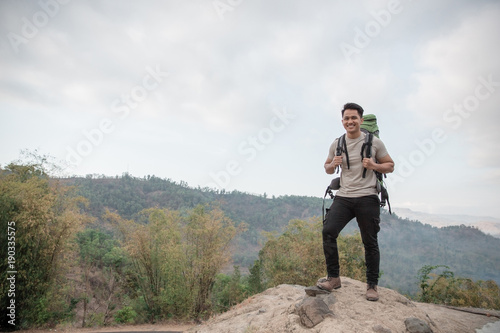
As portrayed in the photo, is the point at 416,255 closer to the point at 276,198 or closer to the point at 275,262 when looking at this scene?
the point at 276,198

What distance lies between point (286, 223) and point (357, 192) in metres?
104

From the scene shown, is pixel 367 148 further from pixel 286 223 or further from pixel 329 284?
pixel 286 223

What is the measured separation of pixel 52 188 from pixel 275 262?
14257 mm

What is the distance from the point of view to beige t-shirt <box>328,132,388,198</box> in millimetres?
3197

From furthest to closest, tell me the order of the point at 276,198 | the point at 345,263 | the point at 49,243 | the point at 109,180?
1. the point at 276,198
2. the point at 109,180
3. the point at 345,263
4. the point at 49,243

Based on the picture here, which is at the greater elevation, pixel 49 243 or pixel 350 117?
pixel 350 117

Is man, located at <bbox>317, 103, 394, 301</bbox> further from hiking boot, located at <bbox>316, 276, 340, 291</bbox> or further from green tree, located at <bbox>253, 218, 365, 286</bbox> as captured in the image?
green tree, located at <bbox>253, 218, 365, 286</bbox>

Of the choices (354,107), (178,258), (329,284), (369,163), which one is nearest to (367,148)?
(369,163)

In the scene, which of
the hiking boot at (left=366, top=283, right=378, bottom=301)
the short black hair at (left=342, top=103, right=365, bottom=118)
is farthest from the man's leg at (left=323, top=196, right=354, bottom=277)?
the short black hair at (left=342, top=103, right=365, bottom=118)

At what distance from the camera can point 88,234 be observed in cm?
3528

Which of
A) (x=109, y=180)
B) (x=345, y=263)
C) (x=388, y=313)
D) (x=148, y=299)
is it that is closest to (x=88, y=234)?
(x=148, y=299)

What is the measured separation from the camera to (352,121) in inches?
127

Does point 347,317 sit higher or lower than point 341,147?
lower

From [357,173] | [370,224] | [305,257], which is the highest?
[357,173]
